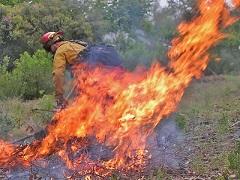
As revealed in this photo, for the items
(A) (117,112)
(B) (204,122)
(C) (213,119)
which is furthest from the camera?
(C) (213,119)

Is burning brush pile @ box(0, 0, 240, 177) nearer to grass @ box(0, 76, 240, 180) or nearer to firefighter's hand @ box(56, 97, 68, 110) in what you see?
firefighter's hand @ box(56, 97, 68, 110)

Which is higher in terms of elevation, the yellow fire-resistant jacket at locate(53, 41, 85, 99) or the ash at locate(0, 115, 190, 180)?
the yellow fire-resistant jacket at locate(53, 41, 85, 99)

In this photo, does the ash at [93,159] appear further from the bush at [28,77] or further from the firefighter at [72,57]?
the bush at [28,77]

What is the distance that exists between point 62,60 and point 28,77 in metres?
7.58

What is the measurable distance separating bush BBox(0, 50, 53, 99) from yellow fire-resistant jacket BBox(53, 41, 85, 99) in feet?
21.4

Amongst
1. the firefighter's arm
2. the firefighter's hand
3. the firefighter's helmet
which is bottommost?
the firefighter's hand

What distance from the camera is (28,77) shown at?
15.0 metres

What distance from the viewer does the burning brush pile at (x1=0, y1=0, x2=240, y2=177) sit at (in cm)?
683

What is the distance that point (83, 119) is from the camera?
23.7ft

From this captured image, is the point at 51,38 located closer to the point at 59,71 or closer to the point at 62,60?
the point at 62,60

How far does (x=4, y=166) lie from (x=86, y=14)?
13853mm

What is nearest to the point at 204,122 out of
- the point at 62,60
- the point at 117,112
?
the point at 117,112

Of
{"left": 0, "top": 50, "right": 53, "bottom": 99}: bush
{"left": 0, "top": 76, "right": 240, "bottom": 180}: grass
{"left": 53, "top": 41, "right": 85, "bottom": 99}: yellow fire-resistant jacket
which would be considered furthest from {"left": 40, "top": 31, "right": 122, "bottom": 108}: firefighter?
{"left": 0, "top": 50, "right": 53, "bottom": 99}: bush

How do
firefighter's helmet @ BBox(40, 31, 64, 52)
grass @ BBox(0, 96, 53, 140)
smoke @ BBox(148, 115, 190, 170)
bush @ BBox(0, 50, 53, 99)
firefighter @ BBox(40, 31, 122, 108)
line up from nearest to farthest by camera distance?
smoke @ BBox(148, 115, 190, 170), firefighter @ BBox(40, 31, 122, 108), firefighter's helmet @ BBox(40, 31, 64, 52), grass @ BBox(0, 96, 53, 140), bush @ BBox(0, 50, 53, 99)
